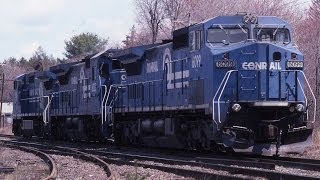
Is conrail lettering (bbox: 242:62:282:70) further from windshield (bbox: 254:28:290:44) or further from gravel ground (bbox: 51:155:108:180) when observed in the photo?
gravel ground (bbox: 51:155:108:180)

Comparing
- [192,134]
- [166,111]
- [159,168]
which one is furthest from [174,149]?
[159,168]

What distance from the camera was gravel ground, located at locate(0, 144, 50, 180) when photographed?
45.3 feet

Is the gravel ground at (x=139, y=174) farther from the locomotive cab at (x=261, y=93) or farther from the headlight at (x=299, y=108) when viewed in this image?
the headlight at (x=299, y=108)

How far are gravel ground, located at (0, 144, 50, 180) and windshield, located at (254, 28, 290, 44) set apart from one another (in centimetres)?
692

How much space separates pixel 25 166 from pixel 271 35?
25.9 feet

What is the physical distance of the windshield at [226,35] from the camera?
16.5 metres

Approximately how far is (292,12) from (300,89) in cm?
2343

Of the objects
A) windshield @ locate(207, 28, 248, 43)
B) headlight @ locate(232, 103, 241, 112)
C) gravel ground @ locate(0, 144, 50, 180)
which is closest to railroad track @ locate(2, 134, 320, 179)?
headlight @ locate(232, 103, 241, 112)

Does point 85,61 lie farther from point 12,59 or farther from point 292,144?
point 12,59

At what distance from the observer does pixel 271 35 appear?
16.7 meters

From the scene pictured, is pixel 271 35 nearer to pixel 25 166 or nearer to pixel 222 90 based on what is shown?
pixel 222 90

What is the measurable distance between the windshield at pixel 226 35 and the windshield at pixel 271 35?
367 mm

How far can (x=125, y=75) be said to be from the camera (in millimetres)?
24078

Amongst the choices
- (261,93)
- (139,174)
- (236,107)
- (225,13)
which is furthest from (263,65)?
(225,13)
